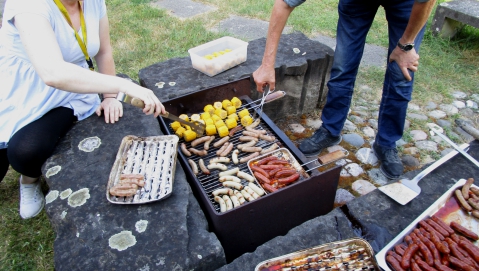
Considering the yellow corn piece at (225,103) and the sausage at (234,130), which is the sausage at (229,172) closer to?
the sausage at (234,130)

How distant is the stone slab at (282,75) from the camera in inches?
157

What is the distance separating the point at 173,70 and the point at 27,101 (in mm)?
1747

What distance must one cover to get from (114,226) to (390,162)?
2982mm

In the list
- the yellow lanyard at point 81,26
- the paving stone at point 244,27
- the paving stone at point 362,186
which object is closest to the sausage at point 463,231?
the paving stone at point 362,186

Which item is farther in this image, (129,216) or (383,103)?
(383,103)

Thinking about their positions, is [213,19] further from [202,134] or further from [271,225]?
[271,225]

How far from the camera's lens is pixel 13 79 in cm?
287

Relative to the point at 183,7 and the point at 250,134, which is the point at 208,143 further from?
the point at 183,7

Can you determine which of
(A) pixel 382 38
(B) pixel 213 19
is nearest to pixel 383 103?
(A) pixel 382 38

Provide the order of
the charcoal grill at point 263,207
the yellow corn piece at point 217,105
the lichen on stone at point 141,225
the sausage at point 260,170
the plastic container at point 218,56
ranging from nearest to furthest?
1. the lichen on stone at point 141,225
2. the charcoal grill at point 263,207
3. the sausage at point 260,170
4. the yellow corn piece at point 217,105
5. the plastic container at point 218,56

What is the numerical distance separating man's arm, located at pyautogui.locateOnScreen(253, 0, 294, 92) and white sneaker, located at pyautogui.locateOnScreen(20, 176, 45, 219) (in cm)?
246

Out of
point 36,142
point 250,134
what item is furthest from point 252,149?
point 36,142

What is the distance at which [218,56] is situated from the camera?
4.03 m

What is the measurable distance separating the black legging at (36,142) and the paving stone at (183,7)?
5275 mm
